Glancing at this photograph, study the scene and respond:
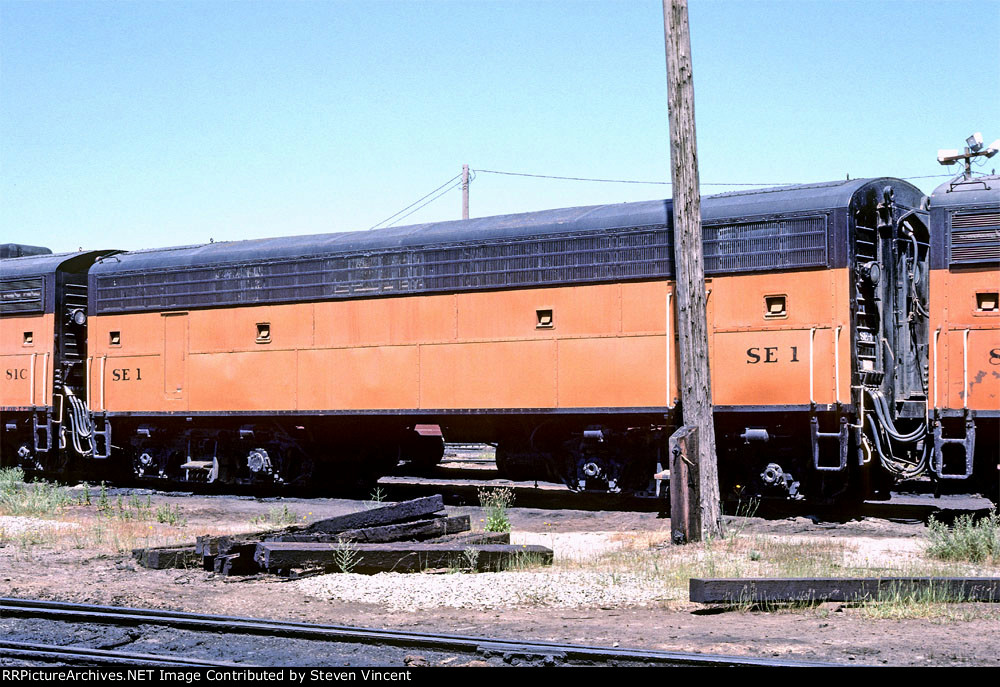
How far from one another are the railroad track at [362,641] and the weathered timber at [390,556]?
1927mm

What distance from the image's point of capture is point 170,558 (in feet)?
35.4

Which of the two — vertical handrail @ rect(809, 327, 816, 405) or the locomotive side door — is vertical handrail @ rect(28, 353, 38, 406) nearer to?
the locomotive side door

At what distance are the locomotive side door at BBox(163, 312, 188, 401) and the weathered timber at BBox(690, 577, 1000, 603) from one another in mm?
12560

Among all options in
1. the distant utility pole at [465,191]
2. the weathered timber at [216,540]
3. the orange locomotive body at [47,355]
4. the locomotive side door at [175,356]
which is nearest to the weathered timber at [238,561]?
the weathered timber at [216,540]

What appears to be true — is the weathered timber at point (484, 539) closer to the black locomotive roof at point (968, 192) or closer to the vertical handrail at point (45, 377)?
the black locomotive roof at point (968, 192)

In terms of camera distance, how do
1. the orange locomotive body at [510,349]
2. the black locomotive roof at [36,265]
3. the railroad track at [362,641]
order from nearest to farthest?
the railroad track at [362,641], the orange locomotive body at [510,349], the black locomotive roof at [36,265]

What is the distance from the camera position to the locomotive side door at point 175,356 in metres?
19.0

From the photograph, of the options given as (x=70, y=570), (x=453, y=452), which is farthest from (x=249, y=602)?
(x=453, y=452)

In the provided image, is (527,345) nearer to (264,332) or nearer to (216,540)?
(264,332)

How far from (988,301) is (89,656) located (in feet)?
35.7

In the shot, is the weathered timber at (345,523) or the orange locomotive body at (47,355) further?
the orange locomotive body at (47,355)

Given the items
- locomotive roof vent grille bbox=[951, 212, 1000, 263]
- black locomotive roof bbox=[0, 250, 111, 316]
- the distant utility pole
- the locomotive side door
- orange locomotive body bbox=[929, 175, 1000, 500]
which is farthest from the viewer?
the distant utility pole

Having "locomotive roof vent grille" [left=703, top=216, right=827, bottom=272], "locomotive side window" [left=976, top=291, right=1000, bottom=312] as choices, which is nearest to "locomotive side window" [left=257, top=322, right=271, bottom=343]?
"locomotive roof vent grille" [left=703, top=216, right=827, bottom=272]

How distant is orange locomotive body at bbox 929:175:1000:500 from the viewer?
1322 cm
